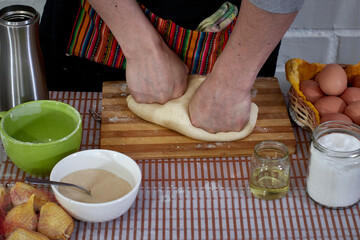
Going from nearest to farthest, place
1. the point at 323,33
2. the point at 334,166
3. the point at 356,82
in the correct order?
the point at 334,166 < the point at 356,82 < the point at 323,33

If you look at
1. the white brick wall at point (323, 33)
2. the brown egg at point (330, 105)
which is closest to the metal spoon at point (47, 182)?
the brown egg at point (330, 105)

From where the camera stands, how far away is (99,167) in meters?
1.04

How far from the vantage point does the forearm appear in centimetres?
96

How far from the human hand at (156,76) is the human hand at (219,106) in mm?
70

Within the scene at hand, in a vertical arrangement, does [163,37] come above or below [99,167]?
above

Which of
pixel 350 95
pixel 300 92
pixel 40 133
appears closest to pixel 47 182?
pixel 40 133

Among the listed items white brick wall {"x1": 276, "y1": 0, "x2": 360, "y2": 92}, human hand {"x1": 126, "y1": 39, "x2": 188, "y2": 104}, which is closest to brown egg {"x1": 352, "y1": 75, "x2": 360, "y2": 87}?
human hand {"x1": 126, "y1": 39, "x2": 188, "y2": 104}

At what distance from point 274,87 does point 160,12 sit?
1.06ft

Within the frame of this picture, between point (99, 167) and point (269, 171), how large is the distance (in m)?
0.32

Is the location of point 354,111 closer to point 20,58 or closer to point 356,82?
point 356,82

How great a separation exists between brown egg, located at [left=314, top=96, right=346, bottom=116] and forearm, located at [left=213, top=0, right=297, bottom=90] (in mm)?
182

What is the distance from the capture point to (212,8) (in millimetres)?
1287

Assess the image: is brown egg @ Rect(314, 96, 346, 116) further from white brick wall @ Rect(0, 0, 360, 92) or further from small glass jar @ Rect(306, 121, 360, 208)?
white brick wall @ Rect(0, 0, 360, 92)

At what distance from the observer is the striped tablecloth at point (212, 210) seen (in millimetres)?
970
